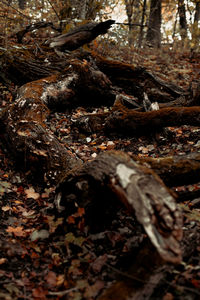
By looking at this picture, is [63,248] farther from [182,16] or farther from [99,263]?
[182,16]

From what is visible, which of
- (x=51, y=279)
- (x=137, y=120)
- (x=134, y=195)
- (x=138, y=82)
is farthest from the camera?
(x=138, y=82)

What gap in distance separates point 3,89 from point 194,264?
5566mm

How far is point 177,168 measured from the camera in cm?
260

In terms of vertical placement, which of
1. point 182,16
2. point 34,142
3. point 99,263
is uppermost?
point 182,16

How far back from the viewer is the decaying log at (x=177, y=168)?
2553 mm

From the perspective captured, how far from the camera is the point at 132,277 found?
1939 millimetres

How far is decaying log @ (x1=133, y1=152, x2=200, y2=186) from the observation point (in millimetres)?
2553

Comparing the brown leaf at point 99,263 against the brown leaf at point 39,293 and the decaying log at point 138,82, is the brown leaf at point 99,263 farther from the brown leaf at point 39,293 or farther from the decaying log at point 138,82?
the decaying log at point 138,82

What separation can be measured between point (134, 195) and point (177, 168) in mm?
910

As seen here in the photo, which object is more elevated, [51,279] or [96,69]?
[96,69]

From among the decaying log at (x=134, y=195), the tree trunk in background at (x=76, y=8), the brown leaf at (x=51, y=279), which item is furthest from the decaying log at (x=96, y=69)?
the brown leaf at (x=51, y=279)

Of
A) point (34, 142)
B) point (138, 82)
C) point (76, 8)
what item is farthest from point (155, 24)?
point (34, 142)

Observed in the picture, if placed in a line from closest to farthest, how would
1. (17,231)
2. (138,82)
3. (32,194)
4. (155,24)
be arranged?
(17,231), (32,194), (138,82), (155,24)

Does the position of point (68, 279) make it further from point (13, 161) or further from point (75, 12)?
point (75, 12)
